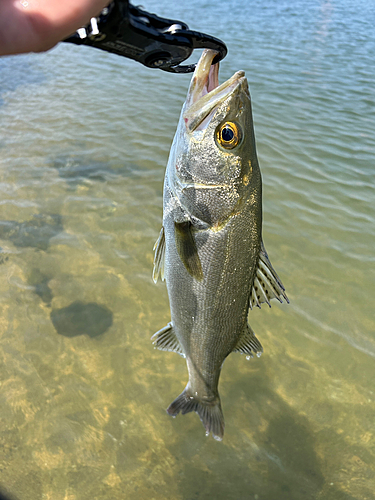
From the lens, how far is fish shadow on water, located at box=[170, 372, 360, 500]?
3.36m

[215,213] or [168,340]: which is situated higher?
[215,213]

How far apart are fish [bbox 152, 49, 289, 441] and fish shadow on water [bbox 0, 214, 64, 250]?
141 inches

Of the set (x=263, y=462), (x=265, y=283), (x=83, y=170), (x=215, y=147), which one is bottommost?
(x=263, y=462)

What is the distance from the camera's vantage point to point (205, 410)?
3.07 m

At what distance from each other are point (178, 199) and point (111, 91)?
9835 millimetres

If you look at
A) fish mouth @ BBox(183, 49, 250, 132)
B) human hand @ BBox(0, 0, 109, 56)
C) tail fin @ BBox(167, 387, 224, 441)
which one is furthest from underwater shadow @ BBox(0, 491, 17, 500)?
human hand @ BBox(0, 0, 109, 56)

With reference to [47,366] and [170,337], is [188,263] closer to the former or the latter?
[170,337]

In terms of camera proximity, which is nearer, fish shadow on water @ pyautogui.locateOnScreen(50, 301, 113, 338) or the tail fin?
the tail fin

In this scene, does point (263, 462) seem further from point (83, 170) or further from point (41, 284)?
point (83, 170)

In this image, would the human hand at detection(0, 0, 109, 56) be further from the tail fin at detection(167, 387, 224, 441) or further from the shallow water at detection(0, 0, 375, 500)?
the shallow water at detection(0, 0, 375, 500)

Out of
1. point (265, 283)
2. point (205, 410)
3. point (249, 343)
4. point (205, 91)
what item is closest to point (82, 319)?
point (205, 410)

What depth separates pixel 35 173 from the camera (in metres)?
7.08

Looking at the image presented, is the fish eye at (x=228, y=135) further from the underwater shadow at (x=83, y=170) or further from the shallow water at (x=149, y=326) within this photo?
the underwater shadow at (x=83, y=170)

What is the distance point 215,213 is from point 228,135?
1.57 ft
